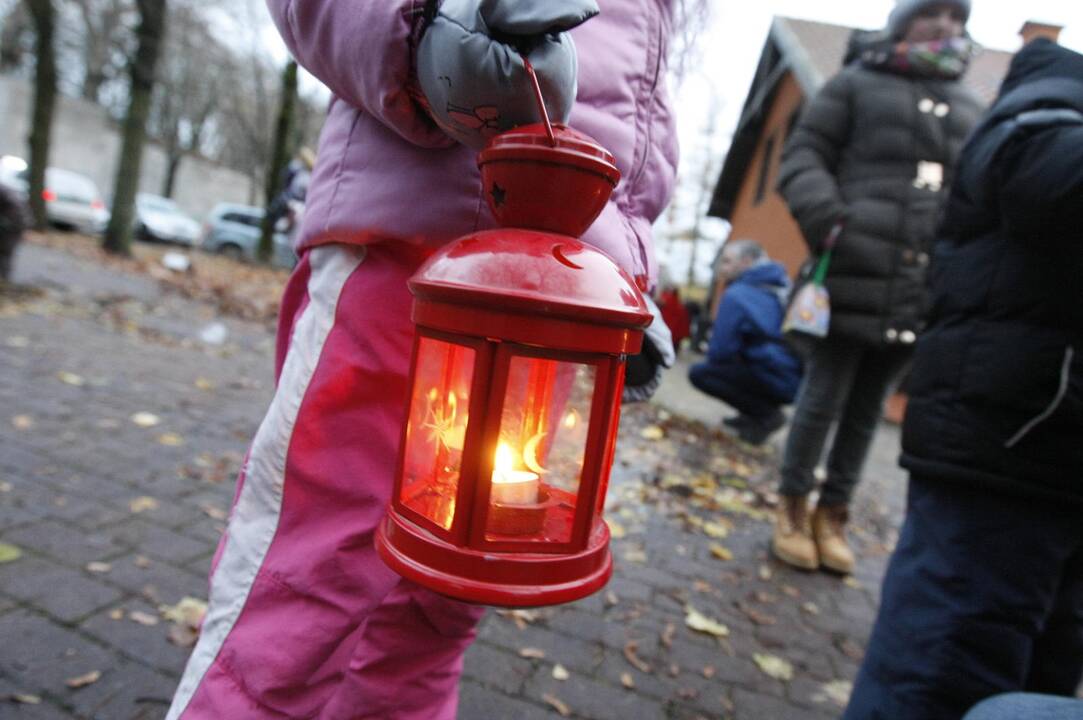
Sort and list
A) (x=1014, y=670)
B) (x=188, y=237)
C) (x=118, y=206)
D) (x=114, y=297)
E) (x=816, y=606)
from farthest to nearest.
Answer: (x=188, y=237) → (x=118, y=206) → (x=114, y=297) → (x=816, y=606) → (x=1014, y=670)

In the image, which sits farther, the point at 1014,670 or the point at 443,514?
the point at 1014,670

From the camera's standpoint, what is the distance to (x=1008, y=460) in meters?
1.58

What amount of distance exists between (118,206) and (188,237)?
40.6 feet

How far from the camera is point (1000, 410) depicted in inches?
63.8

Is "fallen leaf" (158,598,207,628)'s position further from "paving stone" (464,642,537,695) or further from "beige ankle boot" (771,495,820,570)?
"beige ankle boot" (771,495,820,570)

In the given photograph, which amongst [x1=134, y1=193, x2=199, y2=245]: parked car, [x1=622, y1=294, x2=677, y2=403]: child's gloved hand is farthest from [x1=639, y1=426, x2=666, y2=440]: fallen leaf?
[x1=134, y1=193, x2=199, y2=245]: parked car

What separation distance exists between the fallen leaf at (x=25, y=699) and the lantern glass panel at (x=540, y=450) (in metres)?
1.50

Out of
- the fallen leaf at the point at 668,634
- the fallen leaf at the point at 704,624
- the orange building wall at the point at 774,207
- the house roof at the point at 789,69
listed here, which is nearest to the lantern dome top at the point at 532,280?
the fallen leaf at the point at 668,634

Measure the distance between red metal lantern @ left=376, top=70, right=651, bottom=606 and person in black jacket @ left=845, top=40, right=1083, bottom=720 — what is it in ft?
3.62

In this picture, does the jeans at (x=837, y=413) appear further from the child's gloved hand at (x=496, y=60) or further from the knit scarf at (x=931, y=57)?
the child's gloved hand at (x=496, y=60)

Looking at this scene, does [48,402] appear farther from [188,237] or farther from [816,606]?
[188,237]

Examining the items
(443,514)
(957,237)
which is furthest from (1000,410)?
(443,514)

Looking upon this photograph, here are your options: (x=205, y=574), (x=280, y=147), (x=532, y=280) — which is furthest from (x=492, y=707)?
(x=280, y=147)

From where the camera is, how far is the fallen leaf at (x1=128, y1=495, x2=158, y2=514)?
2721 millimetres
